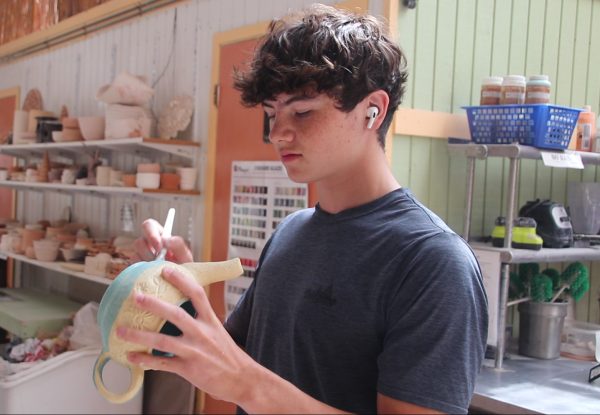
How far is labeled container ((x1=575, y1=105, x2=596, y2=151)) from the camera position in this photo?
8.59 feet

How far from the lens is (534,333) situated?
2484 millimetres

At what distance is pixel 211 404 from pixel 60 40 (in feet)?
10.1

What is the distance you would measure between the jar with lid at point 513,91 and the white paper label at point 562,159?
219 millimetres

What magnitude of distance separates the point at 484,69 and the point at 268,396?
2.00 meters

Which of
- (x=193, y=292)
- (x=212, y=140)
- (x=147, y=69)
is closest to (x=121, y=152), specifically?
(x=147, y=69)

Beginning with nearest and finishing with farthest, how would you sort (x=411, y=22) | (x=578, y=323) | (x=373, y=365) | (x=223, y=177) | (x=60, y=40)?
(x=373, y=365) < (x=411, y=22) < (x=578, y=323) < (x=223, y=177) < (x=60, y=40)

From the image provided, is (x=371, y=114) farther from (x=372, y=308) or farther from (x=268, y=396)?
(x=268, y=396)

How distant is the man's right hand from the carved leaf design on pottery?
2114 mm

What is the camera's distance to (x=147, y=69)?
12.7 ft

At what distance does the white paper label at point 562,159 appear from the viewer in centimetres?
227

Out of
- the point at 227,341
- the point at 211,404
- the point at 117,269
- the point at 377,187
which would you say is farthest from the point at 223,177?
the point at 227,341

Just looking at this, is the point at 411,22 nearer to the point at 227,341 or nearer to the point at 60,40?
the point at 227,341

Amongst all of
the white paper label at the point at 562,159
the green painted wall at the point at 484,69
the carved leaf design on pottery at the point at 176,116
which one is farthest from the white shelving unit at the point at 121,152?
the white paper label at the point at 562,159

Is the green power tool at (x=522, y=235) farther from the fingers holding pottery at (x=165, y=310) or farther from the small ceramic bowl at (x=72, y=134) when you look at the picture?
the small ceramic bowl at (x=72, y=134)
